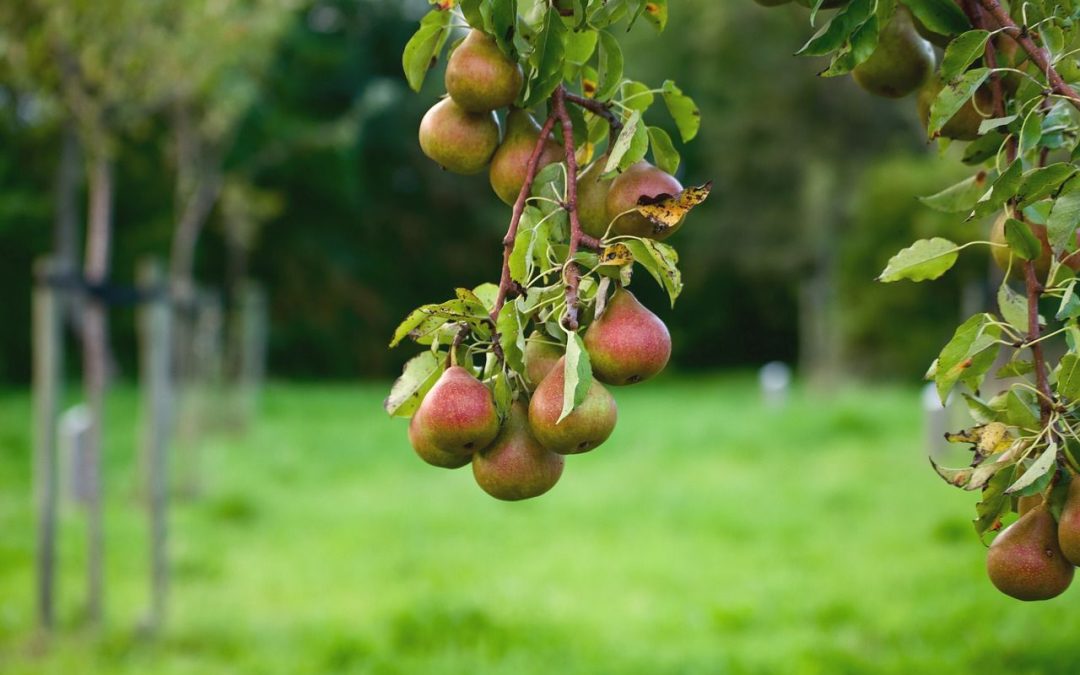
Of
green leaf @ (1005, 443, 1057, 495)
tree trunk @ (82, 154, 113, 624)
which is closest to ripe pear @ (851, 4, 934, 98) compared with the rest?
green leaf @ (1005, 443, 1057, 495)

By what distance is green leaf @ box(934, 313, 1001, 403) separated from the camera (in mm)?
1002

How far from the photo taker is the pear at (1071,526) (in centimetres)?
91

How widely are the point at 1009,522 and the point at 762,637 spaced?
127 inches

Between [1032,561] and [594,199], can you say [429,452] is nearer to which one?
[594,199]

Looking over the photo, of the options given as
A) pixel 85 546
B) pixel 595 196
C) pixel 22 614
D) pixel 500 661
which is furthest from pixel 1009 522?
pixel 85 546

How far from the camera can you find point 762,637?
4.14 metres

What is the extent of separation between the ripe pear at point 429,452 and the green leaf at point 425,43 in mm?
380

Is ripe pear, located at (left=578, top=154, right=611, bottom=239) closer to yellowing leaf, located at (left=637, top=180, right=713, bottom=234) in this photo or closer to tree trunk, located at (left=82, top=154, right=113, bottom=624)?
yellowing leaf, located at (left=637, top=180, right=713, bottom=234)

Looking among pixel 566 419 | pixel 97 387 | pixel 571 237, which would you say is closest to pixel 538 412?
pixel 566 419

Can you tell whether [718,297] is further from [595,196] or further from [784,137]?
[595,196]

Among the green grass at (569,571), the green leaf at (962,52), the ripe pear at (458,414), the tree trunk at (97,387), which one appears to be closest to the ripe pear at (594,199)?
the ripe pear at (458,414)

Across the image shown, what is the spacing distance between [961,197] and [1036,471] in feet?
1.60

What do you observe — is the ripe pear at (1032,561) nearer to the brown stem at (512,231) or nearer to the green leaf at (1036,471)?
the green leaf at (1036,471)

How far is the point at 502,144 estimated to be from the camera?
1.11 meters
